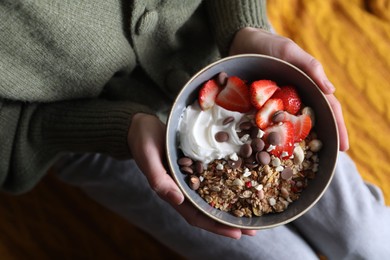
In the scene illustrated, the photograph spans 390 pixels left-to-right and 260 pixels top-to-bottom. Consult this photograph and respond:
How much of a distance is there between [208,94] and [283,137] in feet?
0.34

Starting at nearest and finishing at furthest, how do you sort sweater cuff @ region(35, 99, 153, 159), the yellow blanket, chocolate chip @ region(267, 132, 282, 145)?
chocolate chip @ region(267, 132, 282, 145) < sweater cuff @ region(35, 99, 153, 159) < the yellow blanket

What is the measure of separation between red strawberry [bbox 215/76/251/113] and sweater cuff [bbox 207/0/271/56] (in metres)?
0.16

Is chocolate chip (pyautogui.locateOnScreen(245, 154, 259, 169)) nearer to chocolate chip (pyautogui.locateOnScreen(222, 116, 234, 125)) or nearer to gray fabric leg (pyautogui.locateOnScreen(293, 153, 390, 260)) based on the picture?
chocolate chip (pyautogui.locateOnScreen(222, 116, 234, 125))

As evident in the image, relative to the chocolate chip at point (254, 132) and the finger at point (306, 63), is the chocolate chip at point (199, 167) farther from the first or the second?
the finger at point (306, 63)

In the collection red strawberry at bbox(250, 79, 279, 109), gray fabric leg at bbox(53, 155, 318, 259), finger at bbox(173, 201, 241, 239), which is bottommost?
gray fabric leg at bbox(53, 155, 318, 259)

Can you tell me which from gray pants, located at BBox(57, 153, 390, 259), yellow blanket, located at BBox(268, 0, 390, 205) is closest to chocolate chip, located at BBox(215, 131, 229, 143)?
gray pants, located at BBox(57, 153, 390, 259)

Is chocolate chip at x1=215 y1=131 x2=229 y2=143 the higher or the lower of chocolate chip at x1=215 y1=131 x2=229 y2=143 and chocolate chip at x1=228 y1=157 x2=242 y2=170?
the higher

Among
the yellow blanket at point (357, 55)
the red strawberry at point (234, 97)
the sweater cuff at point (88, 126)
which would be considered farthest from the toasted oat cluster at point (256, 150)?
the yellow blanket at point (357, 55)

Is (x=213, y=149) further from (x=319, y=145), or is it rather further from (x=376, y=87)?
(x=376, y=87)

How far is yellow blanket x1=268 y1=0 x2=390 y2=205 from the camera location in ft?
3.00

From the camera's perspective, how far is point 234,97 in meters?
0.56

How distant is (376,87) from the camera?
938mm

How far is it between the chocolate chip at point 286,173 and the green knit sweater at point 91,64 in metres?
0.24

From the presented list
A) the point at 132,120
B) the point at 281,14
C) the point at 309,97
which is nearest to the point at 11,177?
the point at 132,120
